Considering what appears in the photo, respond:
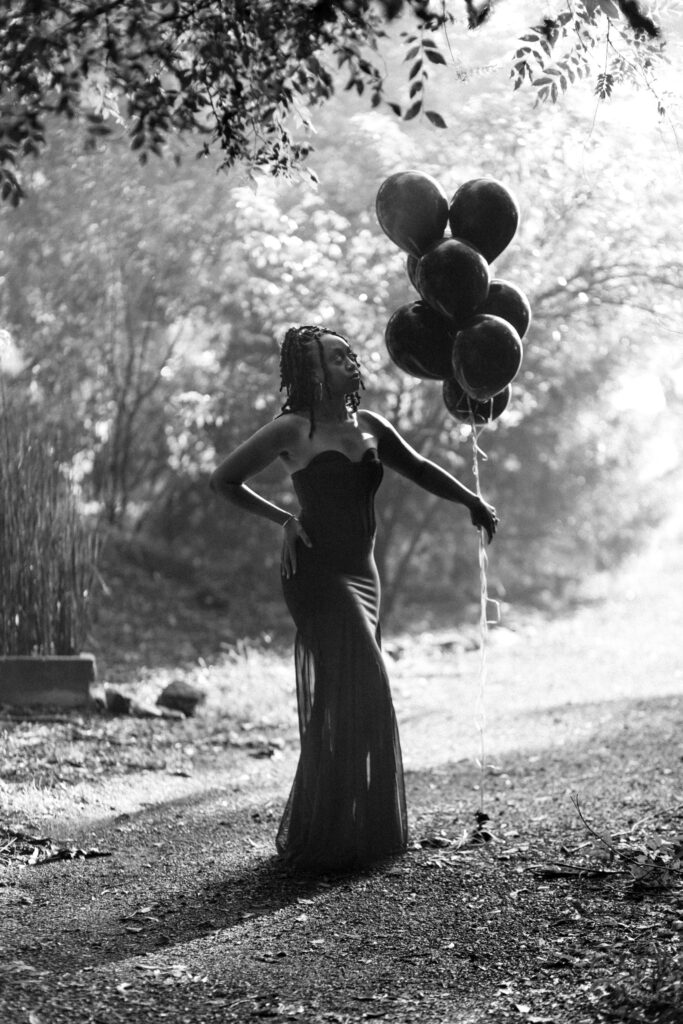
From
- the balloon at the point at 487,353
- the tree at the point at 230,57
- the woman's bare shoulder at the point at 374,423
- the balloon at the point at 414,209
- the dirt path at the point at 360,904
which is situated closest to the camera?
the dirt path at the point at 360,904

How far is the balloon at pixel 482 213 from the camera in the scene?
224 inches

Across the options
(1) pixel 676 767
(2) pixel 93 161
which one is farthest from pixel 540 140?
(1) pixel 676 767

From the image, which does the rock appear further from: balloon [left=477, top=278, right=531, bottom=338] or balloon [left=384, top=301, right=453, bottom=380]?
balloon [left=477, top=278, right=531, bottom=338]

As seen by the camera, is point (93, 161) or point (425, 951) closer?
point (425, 951)

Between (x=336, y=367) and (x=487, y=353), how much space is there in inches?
29.9

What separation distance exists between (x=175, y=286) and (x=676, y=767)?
8.09m

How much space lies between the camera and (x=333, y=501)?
5145 millimetres

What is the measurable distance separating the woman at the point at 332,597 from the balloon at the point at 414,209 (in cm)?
80

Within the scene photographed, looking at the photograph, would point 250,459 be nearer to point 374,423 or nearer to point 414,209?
point 374,423

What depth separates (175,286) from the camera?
522 inches

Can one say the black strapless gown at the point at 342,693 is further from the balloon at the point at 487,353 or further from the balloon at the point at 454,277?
the balloon at the point at 454,277

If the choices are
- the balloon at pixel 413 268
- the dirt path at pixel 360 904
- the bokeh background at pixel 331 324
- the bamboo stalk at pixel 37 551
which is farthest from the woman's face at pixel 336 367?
the bamboo stalk at pixel 37 551

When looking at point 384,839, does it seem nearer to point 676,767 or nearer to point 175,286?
point 676,767

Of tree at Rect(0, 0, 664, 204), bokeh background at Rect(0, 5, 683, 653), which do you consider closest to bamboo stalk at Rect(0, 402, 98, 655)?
bokeh background at Rect(0, 5, 683, 653)
